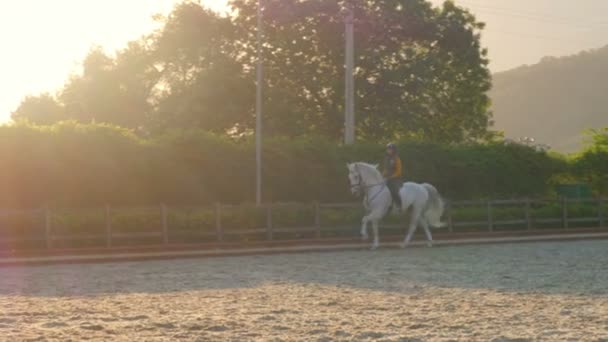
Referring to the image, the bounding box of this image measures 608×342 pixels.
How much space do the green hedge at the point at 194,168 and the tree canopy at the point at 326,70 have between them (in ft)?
28.7

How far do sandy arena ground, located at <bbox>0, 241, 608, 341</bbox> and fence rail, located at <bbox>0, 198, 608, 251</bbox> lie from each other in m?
Answer: 4.42

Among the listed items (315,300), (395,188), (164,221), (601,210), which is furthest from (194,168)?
(315,300)

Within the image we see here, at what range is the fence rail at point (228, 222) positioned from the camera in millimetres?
25625

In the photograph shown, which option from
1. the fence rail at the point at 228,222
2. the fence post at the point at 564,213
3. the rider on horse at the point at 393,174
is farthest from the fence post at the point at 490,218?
the rider on horse at the point at 393,174

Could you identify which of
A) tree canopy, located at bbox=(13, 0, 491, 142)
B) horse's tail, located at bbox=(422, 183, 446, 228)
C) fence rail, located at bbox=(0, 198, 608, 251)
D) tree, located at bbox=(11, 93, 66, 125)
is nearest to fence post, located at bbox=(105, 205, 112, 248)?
fence rail, located at bbox=(0, 198, 608, 251)

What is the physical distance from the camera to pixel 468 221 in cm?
3269

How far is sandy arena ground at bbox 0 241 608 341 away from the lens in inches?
410

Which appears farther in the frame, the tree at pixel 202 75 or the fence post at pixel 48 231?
the tree at pixel 202 75

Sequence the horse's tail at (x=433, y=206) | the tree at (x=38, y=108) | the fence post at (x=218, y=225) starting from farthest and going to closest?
the tree at (x=38, y=108)
the fence post at (x=218, y=225)
the horse's tail at (x=433, y=206)

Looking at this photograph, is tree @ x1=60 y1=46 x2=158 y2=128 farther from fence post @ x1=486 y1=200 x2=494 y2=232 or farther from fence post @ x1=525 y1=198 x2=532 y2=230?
fence post @ x1=525 y1=198 x2=532 y2=230

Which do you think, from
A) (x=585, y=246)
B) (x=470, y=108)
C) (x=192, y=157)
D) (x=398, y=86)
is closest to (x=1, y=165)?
(x=192, y=157)

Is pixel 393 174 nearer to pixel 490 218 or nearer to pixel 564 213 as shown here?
Result: pixel 490 218

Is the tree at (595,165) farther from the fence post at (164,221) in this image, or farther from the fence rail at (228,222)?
the fence post at (164,221)

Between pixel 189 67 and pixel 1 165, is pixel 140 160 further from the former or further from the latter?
pixel 189 67
